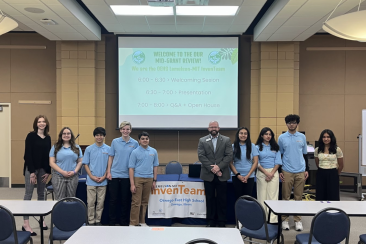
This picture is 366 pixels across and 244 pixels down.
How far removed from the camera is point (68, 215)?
2963 millimetres

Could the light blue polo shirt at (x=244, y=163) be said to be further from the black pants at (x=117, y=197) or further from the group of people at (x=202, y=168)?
the black pants at (x=117, y=197)

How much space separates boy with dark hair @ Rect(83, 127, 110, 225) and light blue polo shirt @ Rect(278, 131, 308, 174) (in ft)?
8.31

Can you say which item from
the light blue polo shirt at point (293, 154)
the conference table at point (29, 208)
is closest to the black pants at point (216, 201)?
the light blue polo shirt at point (293, 154)

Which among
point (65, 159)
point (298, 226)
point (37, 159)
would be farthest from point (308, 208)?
point (37, 159)

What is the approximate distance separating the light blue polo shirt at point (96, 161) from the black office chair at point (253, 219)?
200cm

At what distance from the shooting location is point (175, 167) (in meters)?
5.76

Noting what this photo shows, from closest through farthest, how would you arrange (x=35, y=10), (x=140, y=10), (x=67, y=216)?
1. (x=67, y=216)
2. (x=35, y=10)
3. (x=140, y=10)

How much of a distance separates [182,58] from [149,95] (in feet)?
3.65

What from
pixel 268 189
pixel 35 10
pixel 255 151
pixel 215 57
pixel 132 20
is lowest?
pixel 268 189

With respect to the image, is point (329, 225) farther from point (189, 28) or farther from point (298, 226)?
point (189, 28)

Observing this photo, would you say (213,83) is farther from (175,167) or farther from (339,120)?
(339,120)

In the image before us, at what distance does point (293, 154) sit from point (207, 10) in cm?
288

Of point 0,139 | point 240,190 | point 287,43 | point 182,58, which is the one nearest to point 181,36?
point 182,58

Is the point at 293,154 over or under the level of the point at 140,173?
over
